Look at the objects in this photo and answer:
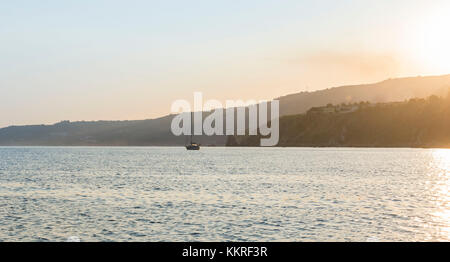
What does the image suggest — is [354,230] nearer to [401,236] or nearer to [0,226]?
[401,236]

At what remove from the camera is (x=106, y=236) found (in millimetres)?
31328

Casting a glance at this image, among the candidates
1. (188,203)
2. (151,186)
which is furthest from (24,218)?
(151,186)

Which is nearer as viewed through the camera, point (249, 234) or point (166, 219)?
point (249, 234)

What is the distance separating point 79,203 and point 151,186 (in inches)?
735
